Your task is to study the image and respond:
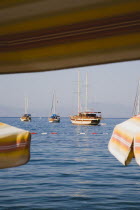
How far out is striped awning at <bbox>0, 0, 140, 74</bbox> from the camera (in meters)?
2.44

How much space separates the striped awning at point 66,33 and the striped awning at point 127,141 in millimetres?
690

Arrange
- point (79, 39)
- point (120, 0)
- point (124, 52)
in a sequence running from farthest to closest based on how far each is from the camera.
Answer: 1. point (124, 52)
2. point (79, 39)
3. point (120, 0)

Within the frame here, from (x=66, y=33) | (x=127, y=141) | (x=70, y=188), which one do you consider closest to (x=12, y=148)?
(x=127, y=141)

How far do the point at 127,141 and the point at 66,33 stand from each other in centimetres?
95

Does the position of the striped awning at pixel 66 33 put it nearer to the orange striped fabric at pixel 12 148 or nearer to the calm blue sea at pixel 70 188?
the orange striped fabric at pixel 12 148

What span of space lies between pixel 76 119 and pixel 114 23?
205 feet

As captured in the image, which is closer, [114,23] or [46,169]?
[114,23]

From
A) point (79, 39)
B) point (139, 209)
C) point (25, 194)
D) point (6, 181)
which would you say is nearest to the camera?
point (79, 39)

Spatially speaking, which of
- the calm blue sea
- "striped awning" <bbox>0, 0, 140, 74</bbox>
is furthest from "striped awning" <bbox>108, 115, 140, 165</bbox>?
the calm blue sea

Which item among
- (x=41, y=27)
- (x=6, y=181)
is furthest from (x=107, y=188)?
(x=41, y=27)

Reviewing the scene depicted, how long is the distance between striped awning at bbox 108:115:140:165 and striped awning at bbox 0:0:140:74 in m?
0.69

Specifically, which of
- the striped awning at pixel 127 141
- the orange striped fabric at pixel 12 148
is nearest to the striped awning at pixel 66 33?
the striped awning at pixel 127 141

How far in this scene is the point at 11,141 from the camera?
9.03ft

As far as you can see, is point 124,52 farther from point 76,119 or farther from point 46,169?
point 76,119
